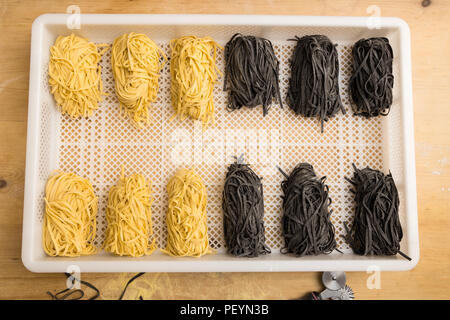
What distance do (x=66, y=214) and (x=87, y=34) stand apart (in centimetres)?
73

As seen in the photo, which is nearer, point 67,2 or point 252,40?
point 252,40

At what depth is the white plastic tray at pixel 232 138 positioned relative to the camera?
128 centimetres

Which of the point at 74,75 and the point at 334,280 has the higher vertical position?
the point at 74,75

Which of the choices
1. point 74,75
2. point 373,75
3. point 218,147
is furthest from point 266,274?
point 74,75

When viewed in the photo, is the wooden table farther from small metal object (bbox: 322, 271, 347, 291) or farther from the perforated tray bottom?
the perforated tray bottom

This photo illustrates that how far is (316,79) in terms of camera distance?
1293mm

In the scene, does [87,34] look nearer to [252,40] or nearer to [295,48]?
[252,40]

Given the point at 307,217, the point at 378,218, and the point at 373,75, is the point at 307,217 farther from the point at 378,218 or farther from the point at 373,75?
the point at 373,75

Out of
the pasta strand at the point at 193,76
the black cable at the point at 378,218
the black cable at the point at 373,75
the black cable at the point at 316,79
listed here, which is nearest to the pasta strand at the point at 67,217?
the pasta strand at the point at 193,76

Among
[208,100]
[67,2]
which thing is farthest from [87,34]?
[208,100]

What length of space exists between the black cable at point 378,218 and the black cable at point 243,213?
0.39 m

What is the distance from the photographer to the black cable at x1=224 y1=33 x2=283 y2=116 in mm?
1299

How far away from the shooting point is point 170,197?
4.31 feet

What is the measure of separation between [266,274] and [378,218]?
0.52 meters
